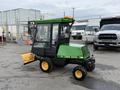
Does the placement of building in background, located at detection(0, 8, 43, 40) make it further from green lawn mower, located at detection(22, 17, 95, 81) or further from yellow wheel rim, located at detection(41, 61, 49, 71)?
yellow wheel rim, located at detection(41, 61, 49, 71)

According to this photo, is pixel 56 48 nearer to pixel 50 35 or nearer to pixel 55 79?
pixel 50 35

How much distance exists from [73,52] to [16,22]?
19.4 m

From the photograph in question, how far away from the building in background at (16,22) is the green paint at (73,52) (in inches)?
685

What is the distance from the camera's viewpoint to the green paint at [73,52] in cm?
752

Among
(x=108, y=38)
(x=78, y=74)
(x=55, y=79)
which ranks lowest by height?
(x=55, y=79)

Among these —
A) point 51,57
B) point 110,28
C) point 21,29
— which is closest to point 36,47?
point 51,57

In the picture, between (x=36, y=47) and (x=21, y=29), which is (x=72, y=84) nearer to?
(x=36, y=47)

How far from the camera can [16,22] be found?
1015 inches

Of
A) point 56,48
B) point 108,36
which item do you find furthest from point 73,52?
point 108,36

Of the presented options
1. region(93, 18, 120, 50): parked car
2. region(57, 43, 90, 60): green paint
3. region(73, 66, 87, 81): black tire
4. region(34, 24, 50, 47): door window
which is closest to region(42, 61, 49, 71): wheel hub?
region(57, 43, 90, 60): green paint

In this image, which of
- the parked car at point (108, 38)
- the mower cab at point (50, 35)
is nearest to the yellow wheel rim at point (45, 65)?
the mower cab at point (50, 35)

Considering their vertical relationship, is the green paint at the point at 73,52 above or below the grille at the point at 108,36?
below

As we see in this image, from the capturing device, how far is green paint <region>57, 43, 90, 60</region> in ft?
24.7

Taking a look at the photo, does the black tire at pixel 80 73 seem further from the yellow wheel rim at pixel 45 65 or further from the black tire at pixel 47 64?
the yellow wheel rim at pixel 45 65
